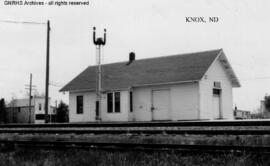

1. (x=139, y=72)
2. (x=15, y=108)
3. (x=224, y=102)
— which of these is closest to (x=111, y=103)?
(x=139, y=72)

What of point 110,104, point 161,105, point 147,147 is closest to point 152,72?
point 161,105

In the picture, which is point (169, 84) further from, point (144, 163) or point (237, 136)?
point (144, 163)

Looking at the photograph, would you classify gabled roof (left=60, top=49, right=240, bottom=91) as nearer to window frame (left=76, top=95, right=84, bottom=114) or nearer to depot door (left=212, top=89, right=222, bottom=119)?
window frame (left=76, top=95, right=84, bottom=114)

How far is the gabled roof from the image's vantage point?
2542cm

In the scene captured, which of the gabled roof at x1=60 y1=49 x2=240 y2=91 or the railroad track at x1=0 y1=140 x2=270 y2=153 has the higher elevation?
the gabled roof at x1=60 y1=49 x2=240 y2=91

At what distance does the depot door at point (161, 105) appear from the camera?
83.4 ft

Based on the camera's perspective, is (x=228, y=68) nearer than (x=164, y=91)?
No

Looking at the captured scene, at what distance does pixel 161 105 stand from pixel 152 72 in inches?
120

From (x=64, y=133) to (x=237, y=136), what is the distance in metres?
6.97

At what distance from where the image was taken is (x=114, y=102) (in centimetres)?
2741

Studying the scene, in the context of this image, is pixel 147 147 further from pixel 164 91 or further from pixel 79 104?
pixel 79 104

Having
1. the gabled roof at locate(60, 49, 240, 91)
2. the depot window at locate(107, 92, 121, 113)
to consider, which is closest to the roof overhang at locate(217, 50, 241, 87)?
the gabled roof at locate(60, 49, 240, 91)

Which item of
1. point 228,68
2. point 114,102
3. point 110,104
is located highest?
point 228,68

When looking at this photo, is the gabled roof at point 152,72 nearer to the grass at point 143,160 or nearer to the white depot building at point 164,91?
the white depot building at point 164,91
